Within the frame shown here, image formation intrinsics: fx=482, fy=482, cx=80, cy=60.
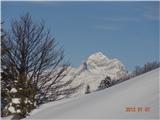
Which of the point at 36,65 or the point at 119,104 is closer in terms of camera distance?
the point at 119,104

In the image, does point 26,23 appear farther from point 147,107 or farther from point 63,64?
point 147,107

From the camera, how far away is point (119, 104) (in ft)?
36.0

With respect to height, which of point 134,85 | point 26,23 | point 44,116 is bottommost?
point 44,116

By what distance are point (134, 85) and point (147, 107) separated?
6.27ft

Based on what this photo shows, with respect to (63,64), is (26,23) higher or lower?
higher

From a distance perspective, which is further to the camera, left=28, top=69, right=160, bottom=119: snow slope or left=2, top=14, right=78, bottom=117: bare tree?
left=2, top=14, right=78, bottom=117: bare tree

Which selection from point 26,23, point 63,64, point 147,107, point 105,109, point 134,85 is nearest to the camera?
point 147,107

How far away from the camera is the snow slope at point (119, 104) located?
10256mm

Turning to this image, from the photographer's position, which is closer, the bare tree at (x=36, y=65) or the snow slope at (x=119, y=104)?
the snow slope at (x=119, y=104)

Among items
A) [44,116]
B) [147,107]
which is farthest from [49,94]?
[147,107]

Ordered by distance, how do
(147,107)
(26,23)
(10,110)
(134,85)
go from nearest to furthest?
Answer: (147,107) < (134,85) < (10,110) < (26,23)

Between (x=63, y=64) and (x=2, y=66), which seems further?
(x=63, y=64)

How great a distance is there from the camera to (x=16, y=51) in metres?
30.2

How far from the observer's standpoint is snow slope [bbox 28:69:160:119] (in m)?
10.3
